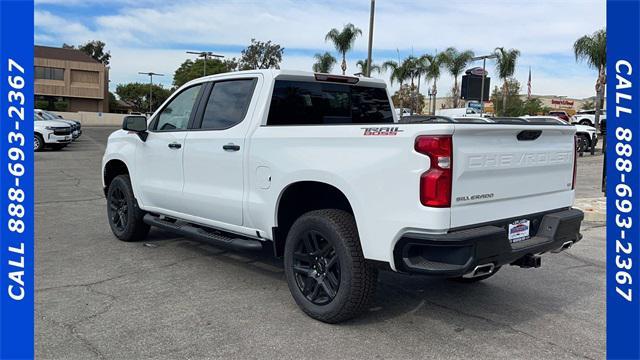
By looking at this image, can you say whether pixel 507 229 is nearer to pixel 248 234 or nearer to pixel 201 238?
pixel 248 234

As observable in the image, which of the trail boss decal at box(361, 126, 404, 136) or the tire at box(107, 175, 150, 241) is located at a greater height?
the trail boss decal at box(361, 126, 404, 136)

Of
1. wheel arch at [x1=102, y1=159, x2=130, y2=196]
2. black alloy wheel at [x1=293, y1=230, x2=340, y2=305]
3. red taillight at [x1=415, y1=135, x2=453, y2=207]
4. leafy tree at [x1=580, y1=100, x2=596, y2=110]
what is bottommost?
black alloy wheel at [x1=293, y1=230, x2=340, y2=305]

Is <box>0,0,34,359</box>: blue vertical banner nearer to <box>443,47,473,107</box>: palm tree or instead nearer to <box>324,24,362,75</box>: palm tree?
<box>324,24,362,75</box>: palm tree

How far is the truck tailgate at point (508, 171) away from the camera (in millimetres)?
3467

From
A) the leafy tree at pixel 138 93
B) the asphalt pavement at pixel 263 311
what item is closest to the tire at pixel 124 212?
the asphalt pavement at pixel 263 311

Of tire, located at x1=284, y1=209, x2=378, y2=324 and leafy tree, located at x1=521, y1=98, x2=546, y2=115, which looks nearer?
tire, located at x1=284, y1=209, x2=378, y2=324

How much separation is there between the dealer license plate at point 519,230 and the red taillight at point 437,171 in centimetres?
76

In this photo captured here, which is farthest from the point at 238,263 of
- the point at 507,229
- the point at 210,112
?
the point at 507,229

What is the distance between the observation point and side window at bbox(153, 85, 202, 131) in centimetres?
568

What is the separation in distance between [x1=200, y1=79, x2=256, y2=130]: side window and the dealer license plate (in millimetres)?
2467

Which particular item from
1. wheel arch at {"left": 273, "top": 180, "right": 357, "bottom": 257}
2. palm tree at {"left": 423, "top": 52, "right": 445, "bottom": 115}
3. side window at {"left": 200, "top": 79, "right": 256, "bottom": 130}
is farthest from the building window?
wheel arch at {"left": 273, "top": 180, "right": 357, "bottom": 257}

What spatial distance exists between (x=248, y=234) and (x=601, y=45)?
2684 centimetres

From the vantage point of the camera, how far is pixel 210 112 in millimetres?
5402

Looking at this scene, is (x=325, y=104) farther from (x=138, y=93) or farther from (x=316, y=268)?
(x=138, y=93)
